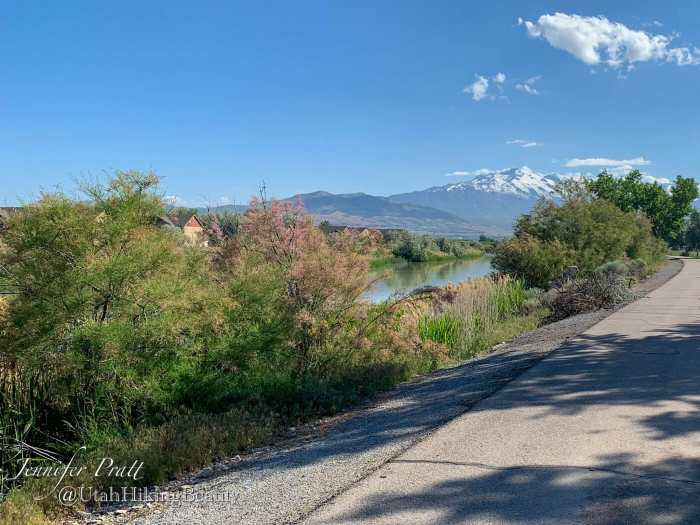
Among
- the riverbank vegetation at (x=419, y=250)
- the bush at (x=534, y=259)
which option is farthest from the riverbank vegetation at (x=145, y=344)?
the riverbank vegetation at (x=419, y=250)

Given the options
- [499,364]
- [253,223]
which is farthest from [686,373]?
[253,223]

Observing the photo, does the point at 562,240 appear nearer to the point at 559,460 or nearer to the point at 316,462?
the point at 559,460

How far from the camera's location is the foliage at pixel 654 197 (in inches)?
2270

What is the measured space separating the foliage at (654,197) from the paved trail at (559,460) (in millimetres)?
54932

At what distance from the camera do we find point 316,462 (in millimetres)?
4816

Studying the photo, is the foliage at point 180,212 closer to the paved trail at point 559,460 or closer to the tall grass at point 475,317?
the paved trail at point 559,460

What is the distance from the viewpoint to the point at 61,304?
6656mm

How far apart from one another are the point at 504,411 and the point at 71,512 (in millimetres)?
4213

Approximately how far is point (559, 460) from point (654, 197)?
208ft

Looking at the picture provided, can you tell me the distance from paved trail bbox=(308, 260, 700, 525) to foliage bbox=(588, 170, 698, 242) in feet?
180

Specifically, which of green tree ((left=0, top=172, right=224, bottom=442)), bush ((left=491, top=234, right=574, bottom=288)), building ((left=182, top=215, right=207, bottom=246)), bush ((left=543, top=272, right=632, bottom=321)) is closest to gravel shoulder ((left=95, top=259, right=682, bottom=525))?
green tree ((left=0, top=172, right=224, bottom=442))

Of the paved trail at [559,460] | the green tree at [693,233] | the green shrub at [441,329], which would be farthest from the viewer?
the green tree at [693,233]

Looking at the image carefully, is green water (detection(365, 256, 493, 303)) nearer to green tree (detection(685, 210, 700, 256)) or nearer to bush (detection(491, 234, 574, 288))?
bush (detection(491, 234, 574, 288))

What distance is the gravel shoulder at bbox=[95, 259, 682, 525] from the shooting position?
13.3 ft
